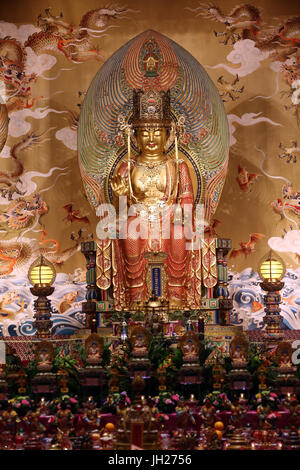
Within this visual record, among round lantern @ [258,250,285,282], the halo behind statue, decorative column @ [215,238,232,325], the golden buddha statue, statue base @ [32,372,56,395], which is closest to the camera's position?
statue base @ [32,372,56,395]

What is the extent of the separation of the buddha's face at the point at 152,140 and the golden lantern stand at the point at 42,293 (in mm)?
1903

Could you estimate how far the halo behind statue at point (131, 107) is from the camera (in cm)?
1148

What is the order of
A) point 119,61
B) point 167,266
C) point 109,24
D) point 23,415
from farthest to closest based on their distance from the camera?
point 109,24, point 119,61, point 167,266, point 23,415

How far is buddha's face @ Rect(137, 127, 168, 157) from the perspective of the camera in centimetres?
1112

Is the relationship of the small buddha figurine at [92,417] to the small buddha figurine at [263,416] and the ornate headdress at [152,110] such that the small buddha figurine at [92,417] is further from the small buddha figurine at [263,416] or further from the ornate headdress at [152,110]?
the ornate headdress at [152,110]

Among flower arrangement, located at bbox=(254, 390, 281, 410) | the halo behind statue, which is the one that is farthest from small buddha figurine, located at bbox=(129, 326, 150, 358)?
the halo behind statue

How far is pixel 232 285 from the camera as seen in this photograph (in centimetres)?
1205

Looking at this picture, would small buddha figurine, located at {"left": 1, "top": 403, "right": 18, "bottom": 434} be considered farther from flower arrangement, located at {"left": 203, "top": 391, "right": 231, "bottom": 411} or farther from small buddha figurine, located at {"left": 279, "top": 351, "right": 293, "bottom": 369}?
small buddha figurine, located at {"left": 279, "top": 351, "right": 293, "bottom": 369}

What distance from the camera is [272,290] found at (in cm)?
1010

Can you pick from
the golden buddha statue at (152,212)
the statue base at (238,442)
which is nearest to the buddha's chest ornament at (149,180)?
the golden buddha statue at (152,212)
